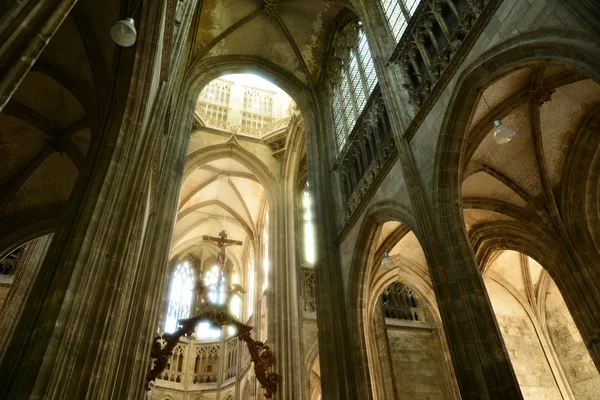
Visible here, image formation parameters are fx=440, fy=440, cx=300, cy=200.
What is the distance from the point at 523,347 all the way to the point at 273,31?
13787 millimetres

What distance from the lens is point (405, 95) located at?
Answer: 9.21 m

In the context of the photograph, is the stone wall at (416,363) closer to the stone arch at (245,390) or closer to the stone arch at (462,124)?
the stone arch at (245,390)

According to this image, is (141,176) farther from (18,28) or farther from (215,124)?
(215,124)

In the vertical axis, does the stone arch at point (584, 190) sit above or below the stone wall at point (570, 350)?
above

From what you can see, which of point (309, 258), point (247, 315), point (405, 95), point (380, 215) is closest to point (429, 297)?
point (309, 258)

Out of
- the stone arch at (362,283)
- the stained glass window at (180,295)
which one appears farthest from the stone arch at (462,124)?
the stained glass window at (180,295)

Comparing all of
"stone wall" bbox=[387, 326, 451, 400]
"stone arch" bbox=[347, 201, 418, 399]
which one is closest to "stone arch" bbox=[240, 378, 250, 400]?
"stone wall" bbox=[387, 326, 451, 400]

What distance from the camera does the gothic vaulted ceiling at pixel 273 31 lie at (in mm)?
15146

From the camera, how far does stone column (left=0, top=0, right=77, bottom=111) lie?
300 centimetres

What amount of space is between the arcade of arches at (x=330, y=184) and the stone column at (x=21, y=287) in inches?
3.9

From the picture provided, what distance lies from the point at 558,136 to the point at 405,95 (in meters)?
3.52

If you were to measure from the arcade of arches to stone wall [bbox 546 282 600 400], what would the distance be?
0.21 feet

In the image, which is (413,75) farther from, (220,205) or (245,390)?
(220,205)

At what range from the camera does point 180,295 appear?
26.2m
